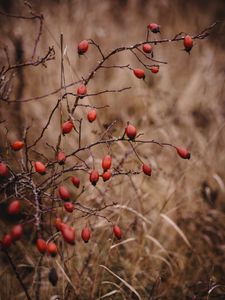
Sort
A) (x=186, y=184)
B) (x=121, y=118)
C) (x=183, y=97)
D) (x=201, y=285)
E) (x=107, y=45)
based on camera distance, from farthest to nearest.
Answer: (x=107, y=45), (x=183, y=97), (x=121, y=118), (x=186, y=184), (x=201, y=285)

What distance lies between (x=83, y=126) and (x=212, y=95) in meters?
1.19

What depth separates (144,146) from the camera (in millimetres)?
2645

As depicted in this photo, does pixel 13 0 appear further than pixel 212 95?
Yes

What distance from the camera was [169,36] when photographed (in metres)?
3.96

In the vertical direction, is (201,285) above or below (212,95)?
below

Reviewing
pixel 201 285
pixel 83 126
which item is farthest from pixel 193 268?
pixel 83 126

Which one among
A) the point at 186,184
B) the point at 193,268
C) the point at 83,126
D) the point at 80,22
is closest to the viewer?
the point at 193,268

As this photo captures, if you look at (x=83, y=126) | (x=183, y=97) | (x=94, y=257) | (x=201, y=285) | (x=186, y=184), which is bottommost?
(x=201, y=285)

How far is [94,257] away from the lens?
5.94 feet

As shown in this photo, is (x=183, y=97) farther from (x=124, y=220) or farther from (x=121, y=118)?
(x=124, y=220)

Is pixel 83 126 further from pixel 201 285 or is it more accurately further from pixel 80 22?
pixel 201 285

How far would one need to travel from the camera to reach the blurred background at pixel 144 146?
5.85 ft

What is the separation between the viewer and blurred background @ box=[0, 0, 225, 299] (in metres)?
1.78

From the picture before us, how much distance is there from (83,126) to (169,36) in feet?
5.83
